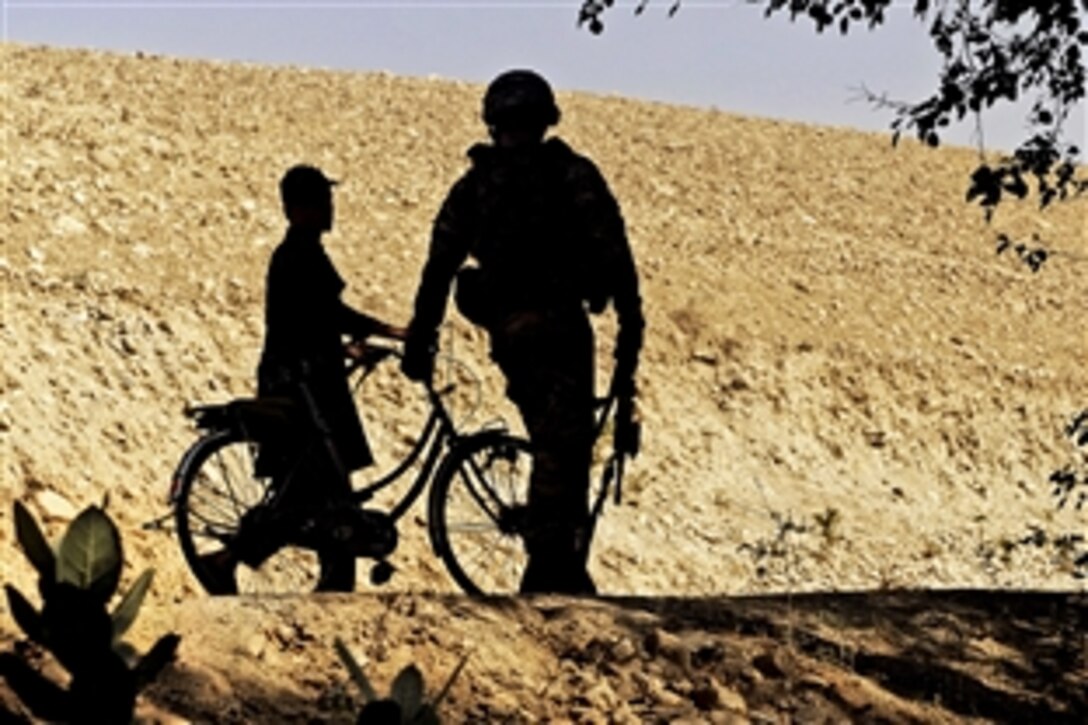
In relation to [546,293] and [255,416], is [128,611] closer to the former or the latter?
[546,293]

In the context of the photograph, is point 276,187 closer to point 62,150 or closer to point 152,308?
point 62,150

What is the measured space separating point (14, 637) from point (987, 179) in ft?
11.6

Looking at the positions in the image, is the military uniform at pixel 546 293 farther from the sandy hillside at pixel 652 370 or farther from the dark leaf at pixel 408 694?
the dark leaf at pixel 408 694

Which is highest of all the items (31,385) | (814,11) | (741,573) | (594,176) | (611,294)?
(814,11)

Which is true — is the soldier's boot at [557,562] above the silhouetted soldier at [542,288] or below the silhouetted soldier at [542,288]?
below

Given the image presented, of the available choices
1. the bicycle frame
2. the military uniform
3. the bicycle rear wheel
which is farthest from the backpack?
the bicycle rear wheel

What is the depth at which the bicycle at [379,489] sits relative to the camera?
6.83 meters

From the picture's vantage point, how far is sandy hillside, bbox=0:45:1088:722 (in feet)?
18.3

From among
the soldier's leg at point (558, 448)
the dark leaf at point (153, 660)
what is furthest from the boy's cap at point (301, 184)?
the dark leaf at point (153, 660)

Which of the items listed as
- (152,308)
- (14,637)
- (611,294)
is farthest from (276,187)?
(14,637)

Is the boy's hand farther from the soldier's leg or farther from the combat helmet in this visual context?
the combat helmet

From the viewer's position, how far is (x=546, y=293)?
21.9ft

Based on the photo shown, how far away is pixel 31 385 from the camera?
A: 12.7 m

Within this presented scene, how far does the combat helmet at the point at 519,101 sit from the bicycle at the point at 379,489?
1.11 m
